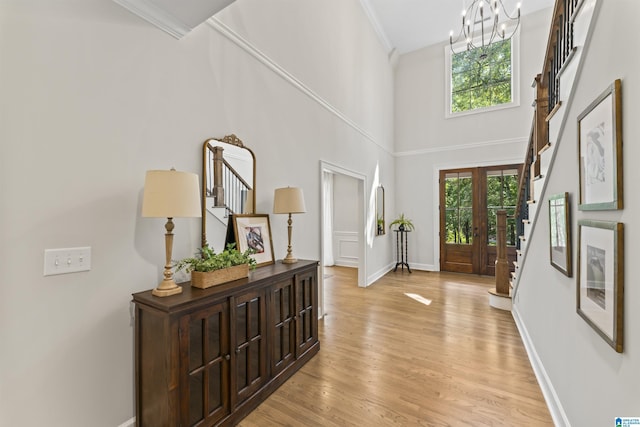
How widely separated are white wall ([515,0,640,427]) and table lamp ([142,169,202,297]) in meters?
2.02

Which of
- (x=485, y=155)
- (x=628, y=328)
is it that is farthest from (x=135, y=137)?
(x=485, y=155)

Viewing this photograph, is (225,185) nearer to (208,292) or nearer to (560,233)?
(208,292)

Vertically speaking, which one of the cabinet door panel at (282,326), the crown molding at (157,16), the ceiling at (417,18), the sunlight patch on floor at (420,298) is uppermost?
the ceiling at (417,18)

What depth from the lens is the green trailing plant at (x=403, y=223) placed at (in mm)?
6429

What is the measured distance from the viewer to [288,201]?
9.07 ft

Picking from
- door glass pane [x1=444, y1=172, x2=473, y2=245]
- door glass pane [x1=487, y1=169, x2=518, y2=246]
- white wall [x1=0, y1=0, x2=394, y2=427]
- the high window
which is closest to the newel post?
door glass pane [x1=487, y1=169, x2=518, y2=246]

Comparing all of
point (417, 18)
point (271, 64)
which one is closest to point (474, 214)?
point (417, 18)

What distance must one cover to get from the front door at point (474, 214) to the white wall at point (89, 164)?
17.4ft

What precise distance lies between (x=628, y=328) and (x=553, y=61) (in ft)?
8.14

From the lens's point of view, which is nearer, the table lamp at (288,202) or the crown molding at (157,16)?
the crown molding at (157,16)

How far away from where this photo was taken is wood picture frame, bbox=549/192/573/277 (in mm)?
1722

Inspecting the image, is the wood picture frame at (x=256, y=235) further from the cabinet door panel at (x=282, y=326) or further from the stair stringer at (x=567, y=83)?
the stair stringer at (x=567, y=83)

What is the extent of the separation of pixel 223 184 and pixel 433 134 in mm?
5746

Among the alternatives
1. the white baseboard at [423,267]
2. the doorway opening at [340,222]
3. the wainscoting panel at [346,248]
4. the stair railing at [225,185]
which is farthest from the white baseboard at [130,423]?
the white baseboard at [423,267]
